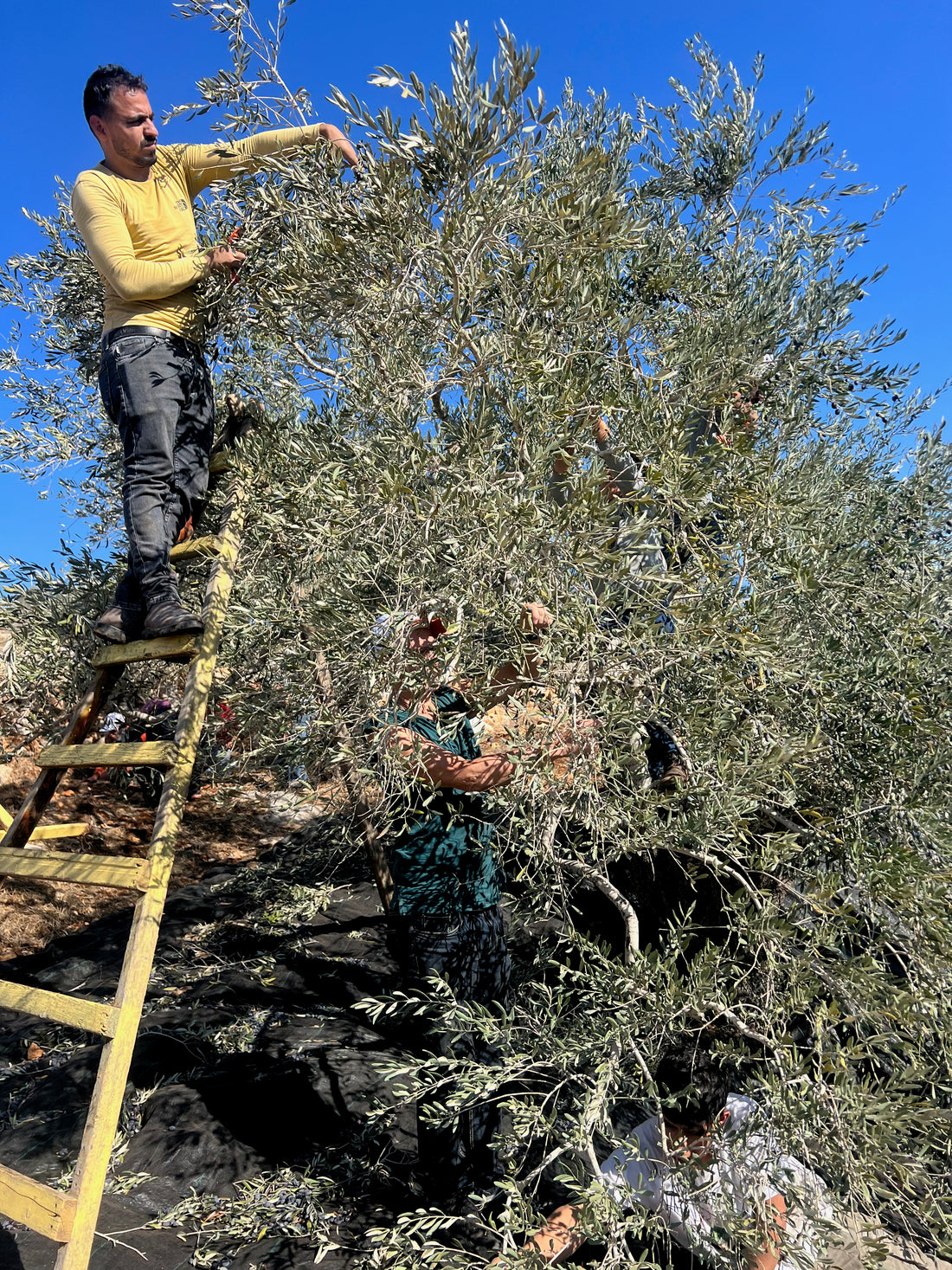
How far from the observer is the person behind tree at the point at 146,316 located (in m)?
3.13

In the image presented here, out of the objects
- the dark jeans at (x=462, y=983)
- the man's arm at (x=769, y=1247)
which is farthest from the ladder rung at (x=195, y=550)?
the man's arm at (x=769, y=1247)

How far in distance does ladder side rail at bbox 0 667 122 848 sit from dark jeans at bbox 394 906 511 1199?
1531mm

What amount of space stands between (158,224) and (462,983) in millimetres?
3324

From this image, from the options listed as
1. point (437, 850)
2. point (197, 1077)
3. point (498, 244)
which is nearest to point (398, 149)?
point (498, 244)

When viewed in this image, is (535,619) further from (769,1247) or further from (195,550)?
(769,1247)

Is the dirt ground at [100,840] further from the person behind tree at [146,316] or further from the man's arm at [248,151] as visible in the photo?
the man's arm at [248,151]

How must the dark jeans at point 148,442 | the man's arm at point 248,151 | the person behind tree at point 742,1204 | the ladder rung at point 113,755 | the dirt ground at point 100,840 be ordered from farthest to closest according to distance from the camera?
the dirt ground at point 100,840 < the dark jeans at point 148,442 < the man's arm at point 248,151 < the ladder rung at point 113,755 < the person behind tree at point 742,1204

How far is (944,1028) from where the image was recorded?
2.51m

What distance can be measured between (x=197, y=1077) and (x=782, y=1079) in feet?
11.1

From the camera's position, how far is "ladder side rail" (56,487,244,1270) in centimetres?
224

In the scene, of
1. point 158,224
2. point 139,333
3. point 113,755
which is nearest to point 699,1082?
point 113,755

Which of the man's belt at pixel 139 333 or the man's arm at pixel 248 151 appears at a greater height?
the man's arm at pixel 248 151

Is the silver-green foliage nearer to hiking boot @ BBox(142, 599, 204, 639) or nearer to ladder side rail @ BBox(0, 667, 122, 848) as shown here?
hiking boot @ BBox(142, 599, 204, 639)

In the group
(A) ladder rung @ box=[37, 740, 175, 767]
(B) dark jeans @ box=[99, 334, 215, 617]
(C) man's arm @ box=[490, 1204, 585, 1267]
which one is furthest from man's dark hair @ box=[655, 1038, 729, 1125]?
(B) dark jeans @ box=[99, 334, 215, 617]
